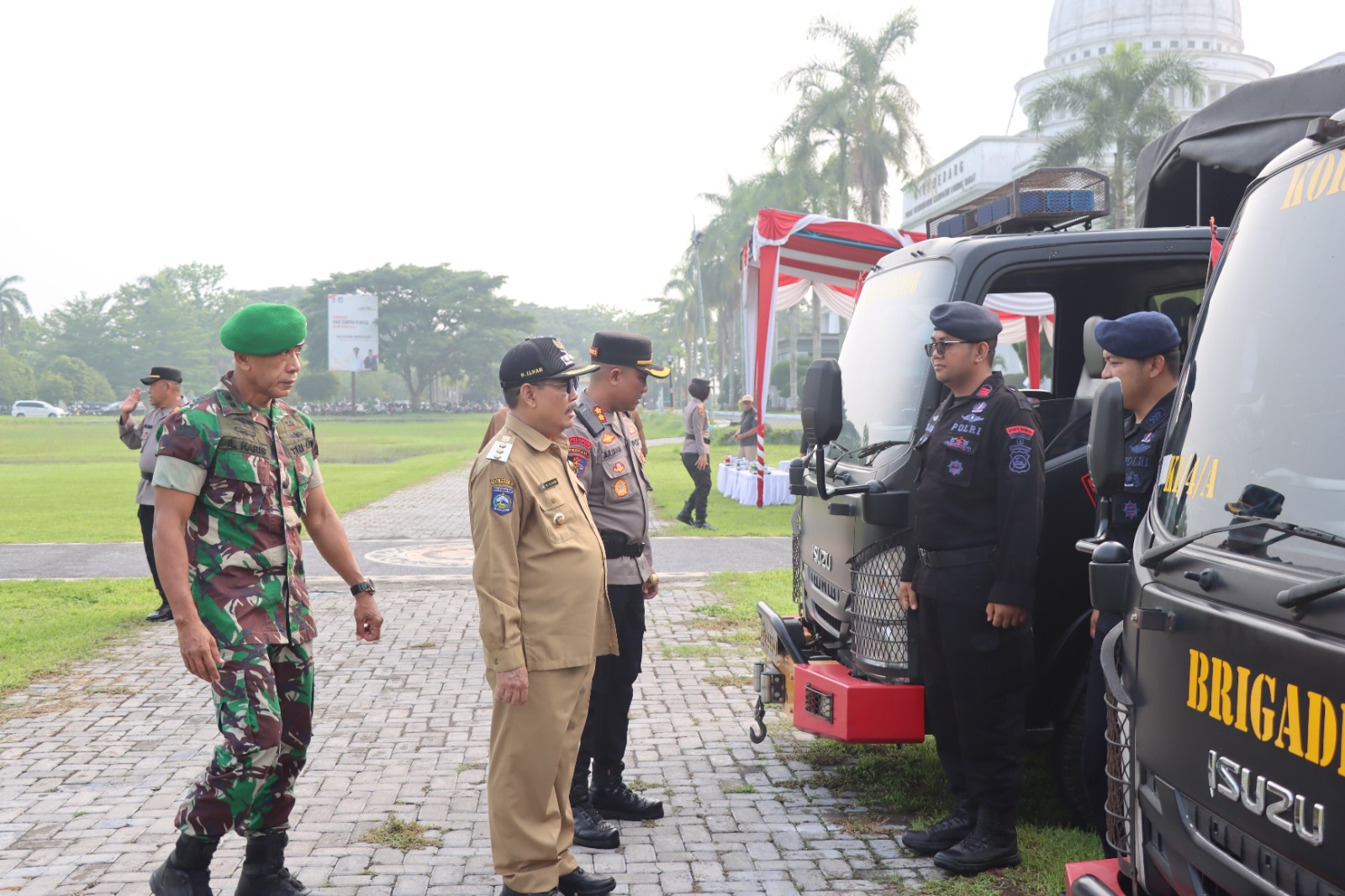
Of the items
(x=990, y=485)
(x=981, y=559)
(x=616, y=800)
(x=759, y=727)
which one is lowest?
(x=616, y=800)

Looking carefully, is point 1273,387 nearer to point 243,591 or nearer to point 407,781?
point 243,591

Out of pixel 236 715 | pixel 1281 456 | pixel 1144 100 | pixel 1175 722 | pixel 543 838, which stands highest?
pixel 1144 100

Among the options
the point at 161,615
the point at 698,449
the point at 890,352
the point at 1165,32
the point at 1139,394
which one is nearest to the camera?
the point at 1139,394

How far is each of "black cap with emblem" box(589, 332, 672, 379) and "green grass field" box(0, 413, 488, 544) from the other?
1205 cm

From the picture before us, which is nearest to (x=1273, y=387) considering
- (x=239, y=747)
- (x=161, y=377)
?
(x=239, y=747)

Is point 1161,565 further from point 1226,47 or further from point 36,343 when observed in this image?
point 36,343

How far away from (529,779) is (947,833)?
1636mm

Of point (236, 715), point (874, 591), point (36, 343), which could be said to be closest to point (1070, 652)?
point (874, 591)

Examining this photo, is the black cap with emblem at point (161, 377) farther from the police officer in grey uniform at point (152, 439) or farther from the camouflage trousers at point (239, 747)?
the camouflage trousers at point (239, 747)

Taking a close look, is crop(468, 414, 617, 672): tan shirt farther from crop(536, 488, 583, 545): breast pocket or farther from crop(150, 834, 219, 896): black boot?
crop(150, 834, 219, 896): black boot

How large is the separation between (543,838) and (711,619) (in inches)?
219

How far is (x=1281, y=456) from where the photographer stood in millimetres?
2393

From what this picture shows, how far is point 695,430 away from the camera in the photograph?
15453mm

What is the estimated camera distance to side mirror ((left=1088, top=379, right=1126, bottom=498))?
9.80 feet
